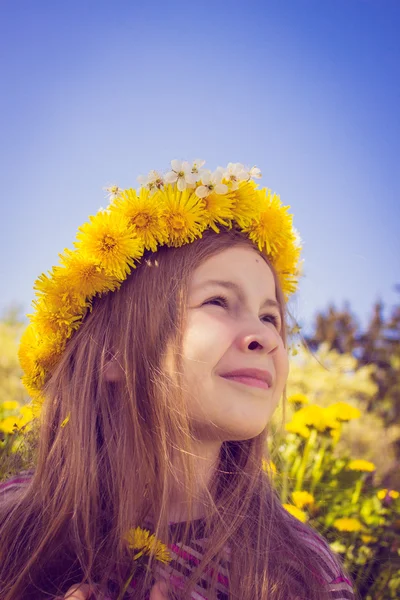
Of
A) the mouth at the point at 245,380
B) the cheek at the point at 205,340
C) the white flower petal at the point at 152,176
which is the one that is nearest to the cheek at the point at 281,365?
the mouth at the point at 245,380

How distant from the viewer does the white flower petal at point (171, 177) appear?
1.63 metres

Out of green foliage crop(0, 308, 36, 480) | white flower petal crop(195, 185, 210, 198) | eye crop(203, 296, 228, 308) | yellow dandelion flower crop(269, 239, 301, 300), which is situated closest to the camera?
eye crop(203, 296, 228, 308)

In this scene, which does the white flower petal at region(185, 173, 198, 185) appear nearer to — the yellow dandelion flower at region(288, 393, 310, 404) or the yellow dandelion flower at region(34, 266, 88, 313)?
the yellow dandelion flower at region(34, 266, 88, 313)

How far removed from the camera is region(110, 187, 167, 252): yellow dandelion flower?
1565 millimetres

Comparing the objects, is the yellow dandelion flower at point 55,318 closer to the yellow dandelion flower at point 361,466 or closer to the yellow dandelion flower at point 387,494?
the yellow dandelion flower at point 361,466

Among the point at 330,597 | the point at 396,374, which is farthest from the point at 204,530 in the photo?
the point at 396,374

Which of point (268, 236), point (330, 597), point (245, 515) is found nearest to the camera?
point (330, 597)

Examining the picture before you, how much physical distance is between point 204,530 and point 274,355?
0.56m

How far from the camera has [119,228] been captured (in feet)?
5.10

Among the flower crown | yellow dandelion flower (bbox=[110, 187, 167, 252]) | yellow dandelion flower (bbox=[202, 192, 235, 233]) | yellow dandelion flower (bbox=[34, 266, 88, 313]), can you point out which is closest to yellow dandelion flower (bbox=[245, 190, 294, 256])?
the flower crown

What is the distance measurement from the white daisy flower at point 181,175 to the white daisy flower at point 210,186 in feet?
0.12

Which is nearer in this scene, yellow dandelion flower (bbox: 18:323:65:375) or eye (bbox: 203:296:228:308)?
eye (bbox: 203:296:228:308)

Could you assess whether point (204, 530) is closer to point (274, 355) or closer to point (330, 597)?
point (330, 597)

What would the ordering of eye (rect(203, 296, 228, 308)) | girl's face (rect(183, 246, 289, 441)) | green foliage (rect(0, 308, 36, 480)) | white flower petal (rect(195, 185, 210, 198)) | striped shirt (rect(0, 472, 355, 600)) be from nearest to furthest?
striped shirt (rect(0, 472, 355, 600)) → girl's face (rect(183, 246, 289, 441)) → eye (rect(203, 296, 228, 308)) → white flower petal (rect(195, 185, 210, 198)) → green foliage (rect(0, 308, 36, 480))
